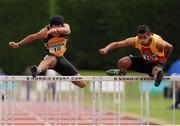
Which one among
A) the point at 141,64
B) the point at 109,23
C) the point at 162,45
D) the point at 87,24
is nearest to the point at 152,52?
the point at 162,45

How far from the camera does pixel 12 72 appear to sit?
2320 inches

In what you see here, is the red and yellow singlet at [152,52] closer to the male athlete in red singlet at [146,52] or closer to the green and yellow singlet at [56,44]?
the male athlete in red singlet at [146,52]

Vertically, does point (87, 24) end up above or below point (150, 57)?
above

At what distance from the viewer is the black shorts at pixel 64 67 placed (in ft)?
45.0

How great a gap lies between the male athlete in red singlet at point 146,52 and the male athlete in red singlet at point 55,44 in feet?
2.81

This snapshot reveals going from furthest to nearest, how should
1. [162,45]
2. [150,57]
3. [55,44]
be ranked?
[150,57] < [55,44] < [162,45]

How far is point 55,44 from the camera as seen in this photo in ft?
44.8

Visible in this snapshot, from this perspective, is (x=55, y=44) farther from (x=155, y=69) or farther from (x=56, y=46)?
(x=155, y=69)

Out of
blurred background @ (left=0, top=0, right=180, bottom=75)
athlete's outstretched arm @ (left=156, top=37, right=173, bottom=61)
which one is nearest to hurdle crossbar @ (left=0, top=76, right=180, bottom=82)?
athlete's outstretched arm @ (left=156, top=37, right=173, bottom=61)

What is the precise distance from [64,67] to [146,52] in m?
1.67

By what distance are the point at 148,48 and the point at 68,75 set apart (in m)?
1.70

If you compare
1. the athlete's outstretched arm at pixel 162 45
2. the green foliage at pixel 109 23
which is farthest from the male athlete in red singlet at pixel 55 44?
the green foliage at pixel 109 23

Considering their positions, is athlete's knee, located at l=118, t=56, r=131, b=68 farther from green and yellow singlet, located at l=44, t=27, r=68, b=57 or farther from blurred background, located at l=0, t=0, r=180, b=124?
blurred background, located at l=0, t=0, r=180, b=124

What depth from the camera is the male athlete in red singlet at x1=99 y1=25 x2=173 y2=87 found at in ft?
44.0
